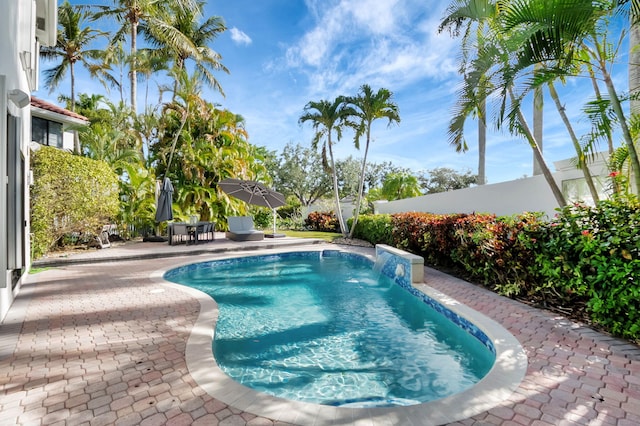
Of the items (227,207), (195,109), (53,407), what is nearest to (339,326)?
(53,407)

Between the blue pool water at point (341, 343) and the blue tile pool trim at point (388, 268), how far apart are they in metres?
0.08

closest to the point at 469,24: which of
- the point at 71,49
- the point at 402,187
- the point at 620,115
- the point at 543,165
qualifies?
the point at 543,165

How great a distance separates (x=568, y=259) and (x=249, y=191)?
13735 millimetres

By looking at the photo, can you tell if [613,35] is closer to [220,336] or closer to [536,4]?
[536,4]

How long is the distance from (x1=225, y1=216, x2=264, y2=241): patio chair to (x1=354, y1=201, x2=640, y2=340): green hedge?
1002 cm

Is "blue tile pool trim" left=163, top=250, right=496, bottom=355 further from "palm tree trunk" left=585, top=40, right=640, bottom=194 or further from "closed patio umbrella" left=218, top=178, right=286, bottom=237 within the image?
"closed patio umbrella" left=218, top=178, right=286, bottom=237

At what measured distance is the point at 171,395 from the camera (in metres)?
2.94

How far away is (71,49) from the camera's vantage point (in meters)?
23.6

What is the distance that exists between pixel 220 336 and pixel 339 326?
2090 millimetres

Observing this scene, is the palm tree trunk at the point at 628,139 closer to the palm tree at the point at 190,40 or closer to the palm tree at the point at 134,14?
the palm tree at the point at 190,40

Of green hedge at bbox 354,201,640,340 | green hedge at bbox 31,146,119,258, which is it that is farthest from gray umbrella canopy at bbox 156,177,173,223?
green hedge at bbox 354,201,640,340

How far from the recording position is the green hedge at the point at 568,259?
4199mm

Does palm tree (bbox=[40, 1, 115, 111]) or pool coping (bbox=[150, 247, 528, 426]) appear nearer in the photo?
pool coping (bbox=[150, 247, 528, 426])

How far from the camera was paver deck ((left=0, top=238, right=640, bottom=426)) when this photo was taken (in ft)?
8.74
